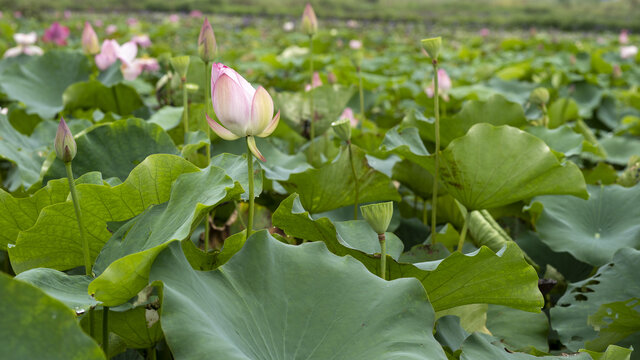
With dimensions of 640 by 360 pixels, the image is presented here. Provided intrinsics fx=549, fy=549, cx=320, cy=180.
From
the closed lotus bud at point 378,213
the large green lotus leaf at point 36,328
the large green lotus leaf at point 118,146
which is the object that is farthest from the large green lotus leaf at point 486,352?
the large green lotus leaf at point 118,146

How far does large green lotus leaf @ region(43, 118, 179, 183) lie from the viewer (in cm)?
99

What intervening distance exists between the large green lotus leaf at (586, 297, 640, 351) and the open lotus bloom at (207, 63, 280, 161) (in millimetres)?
628

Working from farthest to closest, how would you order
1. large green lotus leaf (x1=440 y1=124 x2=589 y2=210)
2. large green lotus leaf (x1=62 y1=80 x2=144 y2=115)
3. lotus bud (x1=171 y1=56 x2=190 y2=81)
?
large green lotus leaf (x1=62 y1=80 x2=144 y2=115) < lotus bud (x1=171 y1=56 x2=190 y2=81) < large green lotus leaf (x1=440 y1=124 x2=589 y2=210)

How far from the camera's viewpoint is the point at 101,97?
5.45ft

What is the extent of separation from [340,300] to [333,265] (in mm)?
45

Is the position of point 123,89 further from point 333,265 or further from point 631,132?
point 631,132

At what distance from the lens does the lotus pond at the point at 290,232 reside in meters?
0.59

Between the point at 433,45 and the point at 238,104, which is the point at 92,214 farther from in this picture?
the point at 433,45

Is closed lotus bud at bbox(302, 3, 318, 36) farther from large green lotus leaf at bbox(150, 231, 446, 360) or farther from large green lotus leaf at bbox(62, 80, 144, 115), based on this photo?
large green lotus leaf at bbox(150, 231, 446, 360)

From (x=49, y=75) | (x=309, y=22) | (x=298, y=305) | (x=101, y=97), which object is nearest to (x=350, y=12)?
(x=49, y=75)

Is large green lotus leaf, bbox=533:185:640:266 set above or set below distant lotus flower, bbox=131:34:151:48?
below

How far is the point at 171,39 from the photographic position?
19.6 feet

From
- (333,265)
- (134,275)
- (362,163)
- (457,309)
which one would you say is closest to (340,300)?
(333,265)

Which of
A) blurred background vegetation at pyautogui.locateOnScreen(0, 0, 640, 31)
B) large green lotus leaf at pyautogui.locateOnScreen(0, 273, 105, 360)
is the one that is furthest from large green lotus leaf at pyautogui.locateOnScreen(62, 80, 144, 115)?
blurred background vegetation at pyautogui.locateOnScreen(0, 0, 640, 31)
